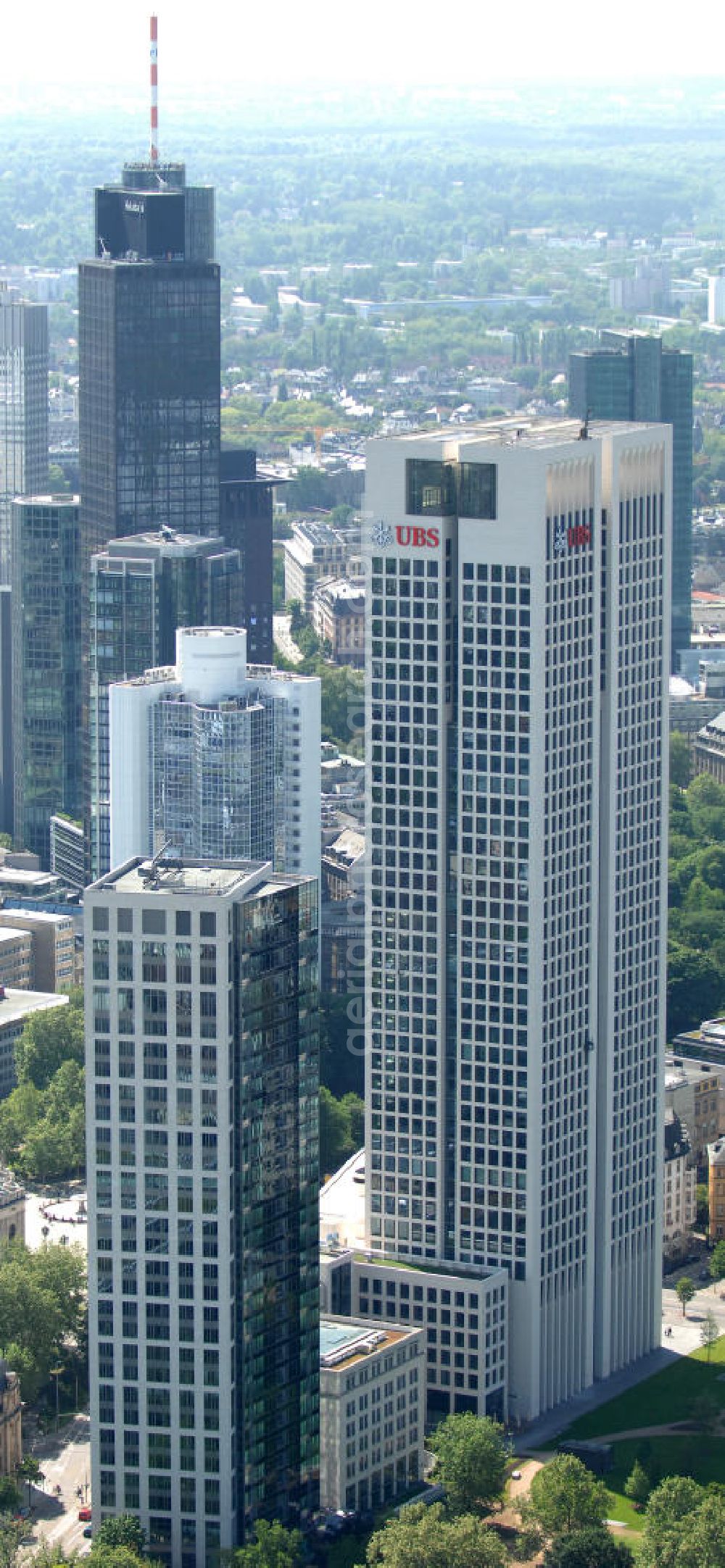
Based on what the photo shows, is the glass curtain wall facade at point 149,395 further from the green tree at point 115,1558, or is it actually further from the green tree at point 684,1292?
the green tree at point 115,1558

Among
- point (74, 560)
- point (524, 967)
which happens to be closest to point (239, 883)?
point (524, 967)

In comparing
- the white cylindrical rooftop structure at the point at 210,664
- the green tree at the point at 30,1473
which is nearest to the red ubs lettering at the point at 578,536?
the green tree at the point at 30,1473

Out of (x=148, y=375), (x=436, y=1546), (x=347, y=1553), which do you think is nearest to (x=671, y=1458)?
(x=347, y=1553)

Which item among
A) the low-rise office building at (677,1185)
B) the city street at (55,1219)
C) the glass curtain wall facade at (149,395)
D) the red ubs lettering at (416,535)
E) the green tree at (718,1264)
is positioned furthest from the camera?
the glass curtain wall facade at (149,395)

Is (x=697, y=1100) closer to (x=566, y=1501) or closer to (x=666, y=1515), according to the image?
(x=566, y=1501)

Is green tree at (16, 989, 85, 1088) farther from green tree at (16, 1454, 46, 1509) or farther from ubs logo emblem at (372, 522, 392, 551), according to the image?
ubs logo emblem at (372, 522, 392, 551)

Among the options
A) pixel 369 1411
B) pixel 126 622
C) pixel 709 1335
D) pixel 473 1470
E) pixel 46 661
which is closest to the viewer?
pixel 473 1470
